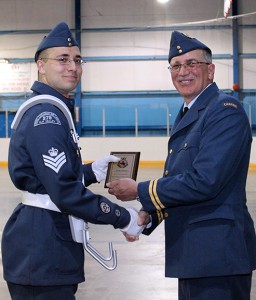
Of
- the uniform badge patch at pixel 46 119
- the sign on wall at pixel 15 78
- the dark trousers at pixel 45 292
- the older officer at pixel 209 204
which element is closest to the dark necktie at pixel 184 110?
the older officer at pixel 209 204

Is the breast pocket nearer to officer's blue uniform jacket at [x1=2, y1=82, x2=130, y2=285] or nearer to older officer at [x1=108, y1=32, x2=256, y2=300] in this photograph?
older officer at [x1=108, y1=32, x2=256, y2=300]

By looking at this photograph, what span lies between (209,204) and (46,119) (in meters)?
0.79

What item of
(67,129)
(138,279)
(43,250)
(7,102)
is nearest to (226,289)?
(43,250)

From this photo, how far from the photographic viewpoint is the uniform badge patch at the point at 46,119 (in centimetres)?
254

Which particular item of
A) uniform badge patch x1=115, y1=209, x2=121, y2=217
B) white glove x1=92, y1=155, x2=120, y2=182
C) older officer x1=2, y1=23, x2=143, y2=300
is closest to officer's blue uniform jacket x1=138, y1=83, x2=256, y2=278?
uniform badge patch x1=115, y1=209, x2=121, y2=217

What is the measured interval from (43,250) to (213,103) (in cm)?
99

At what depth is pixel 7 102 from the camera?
22469 millimetres

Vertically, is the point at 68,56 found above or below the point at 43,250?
above

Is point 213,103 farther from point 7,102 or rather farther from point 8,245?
point 7,102

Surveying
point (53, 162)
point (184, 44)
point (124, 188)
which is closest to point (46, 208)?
point (53, 162)

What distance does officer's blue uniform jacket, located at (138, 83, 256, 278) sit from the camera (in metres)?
2.66

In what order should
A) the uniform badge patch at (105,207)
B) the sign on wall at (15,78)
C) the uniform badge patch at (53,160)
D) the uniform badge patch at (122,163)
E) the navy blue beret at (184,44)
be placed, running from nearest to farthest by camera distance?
1. the uniform badge patch at (53,160)
2. the uniform badge patch at (105,207)
3. the navy blue beret at (184,44)
4. the uniform badge patch at (122,163)
5. the sign on wall at (15,78)

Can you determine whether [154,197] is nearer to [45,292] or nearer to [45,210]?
[45,210]

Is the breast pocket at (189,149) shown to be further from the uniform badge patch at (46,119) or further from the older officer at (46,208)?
the uniform badge patch at (46,119)
